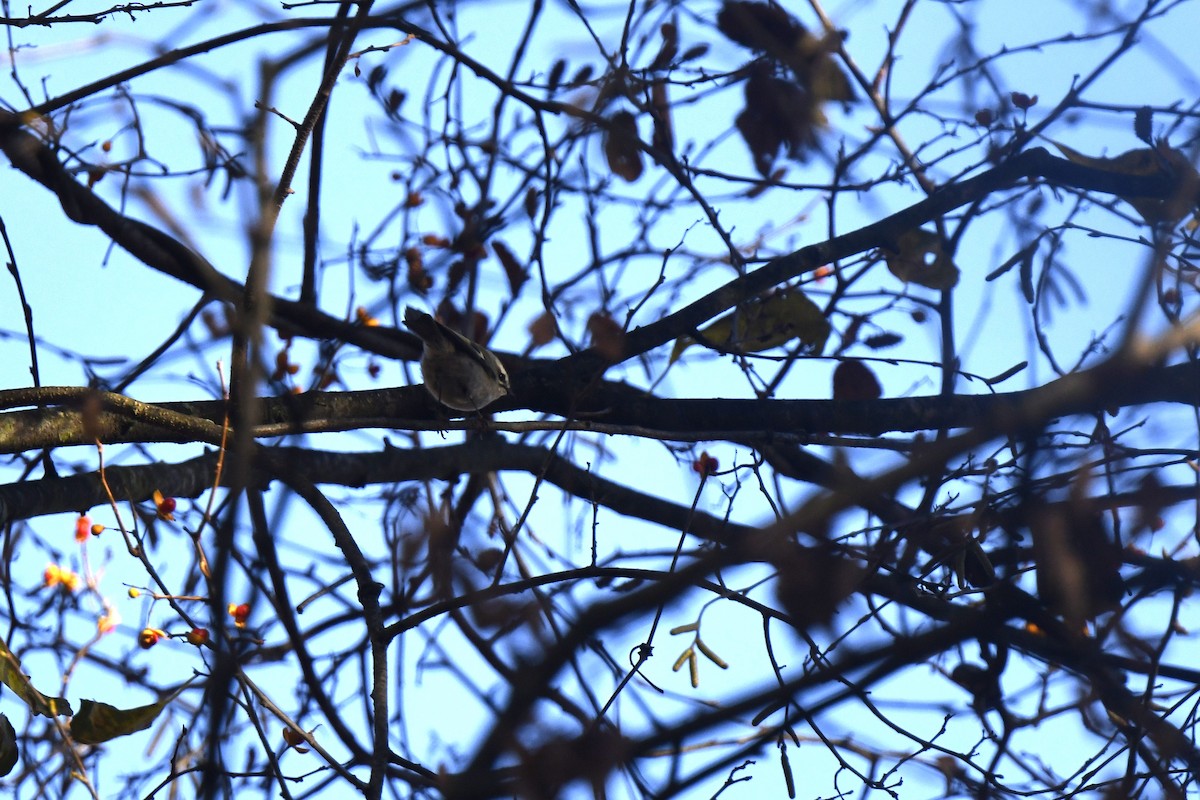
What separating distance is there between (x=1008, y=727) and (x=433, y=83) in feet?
12.5

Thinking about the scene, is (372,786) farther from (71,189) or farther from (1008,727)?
(71,189)

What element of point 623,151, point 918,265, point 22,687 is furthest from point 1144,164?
point 22,687

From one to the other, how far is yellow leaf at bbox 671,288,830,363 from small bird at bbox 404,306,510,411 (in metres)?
0.76

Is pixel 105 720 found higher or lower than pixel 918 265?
lower

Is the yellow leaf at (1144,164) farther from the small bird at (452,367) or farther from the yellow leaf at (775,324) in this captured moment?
the small bird at (452,367)

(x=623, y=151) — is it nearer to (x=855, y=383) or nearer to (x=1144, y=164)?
(x=855, y=383)

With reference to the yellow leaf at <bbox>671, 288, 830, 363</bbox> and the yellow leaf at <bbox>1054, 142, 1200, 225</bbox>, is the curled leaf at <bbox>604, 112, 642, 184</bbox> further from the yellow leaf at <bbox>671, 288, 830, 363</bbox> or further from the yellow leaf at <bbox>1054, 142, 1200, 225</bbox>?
the yellow leaf at <bbox>1054, 142, 1200, 225</bbox>

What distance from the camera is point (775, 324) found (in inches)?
163

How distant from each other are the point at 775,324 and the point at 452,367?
1239 millimetres

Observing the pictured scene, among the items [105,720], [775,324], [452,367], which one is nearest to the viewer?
[105,720]

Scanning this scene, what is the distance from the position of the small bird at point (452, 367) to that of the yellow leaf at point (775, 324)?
76cm

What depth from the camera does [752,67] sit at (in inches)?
158

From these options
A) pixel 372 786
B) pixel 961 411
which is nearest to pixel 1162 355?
pixel 372 786

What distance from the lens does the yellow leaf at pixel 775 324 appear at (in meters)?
4.09
